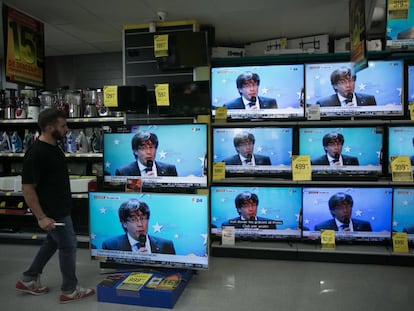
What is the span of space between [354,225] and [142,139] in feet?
7.38

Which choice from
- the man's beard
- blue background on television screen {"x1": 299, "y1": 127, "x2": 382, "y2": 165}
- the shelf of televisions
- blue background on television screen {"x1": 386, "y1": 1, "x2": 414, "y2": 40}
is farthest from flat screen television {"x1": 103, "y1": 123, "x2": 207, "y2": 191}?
blue background on television screen {"x1": 386, "y1": 1, "x2": 414, "y2": 40}

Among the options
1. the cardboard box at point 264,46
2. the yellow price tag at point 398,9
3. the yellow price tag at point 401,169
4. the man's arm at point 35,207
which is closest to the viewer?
the yellow price tag at point 398,9

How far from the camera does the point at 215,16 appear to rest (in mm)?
3746

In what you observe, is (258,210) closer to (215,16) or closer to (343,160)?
(343,160)

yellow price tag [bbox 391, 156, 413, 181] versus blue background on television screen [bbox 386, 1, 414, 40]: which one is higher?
blue background on television screen [bbox 386, 1, 414, 40]

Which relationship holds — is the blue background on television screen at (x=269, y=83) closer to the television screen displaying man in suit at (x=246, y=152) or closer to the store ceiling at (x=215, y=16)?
the television screen displaying man in suit at (x=246, y=152)

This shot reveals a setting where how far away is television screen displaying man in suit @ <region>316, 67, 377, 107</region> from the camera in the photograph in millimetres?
3328

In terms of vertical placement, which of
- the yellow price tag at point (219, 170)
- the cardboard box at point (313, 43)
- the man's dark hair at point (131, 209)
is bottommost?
the man's dark hair at point (131, 209)

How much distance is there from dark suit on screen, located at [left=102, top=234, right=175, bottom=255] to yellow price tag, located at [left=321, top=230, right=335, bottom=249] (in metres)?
1.57

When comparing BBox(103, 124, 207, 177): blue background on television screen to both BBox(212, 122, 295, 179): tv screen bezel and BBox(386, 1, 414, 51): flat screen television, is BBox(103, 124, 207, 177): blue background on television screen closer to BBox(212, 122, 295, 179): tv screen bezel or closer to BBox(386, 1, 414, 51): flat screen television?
BBox(212, 122, 295, 179): tv screen bezel

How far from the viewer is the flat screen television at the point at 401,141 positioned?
130 inches

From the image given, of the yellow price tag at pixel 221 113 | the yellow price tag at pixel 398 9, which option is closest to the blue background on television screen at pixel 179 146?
the yellow price tag at pixel 221 113

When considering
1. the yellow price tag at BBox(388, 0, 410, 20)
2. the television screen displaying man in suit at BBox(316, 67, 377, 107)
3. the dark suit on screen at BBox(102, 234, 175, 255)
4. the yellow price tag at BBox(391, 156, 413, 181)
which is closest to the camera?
the yellow price tag at BBox(388, 0, 410, 20)

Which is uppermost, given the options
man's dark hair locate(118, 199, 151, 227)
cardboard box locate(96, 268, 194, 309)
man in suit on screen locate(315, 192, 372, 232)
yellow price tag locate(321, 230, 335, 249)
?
man's dark hair locate(118, 199, 151, 227)
